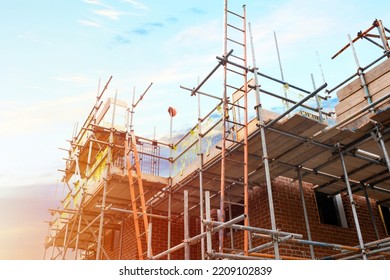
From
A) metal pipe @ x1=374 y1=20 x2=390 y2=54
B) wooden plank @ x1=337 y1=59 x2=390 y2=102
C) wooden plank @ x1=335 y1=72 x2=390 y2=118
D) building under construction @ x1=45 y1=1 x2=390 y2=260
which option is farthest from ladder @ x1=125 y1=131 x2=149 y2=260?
metal pipe @ x1=374 y1=20 x2=390 y2=54

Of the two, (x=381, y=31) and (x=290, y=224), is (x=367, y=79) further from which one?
(x=290, y=224)

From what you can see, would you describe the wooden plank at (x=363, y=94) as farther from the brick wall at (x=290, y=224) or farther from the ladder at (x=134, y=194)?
the ladder at (x=134, y=194)

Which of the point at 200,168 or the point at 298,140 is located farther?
the point at 200,168

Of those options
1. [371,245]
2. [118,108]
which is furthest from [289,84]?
[118,108]

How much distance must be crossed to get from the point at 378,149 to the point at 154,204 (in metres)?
6.85

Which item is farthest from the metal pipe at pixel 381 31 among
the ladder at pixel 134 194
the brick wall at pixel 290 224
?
the ladder at pixel 134 194

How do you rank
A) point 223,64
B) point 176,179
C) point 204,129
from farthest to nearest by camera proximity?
point 176,179, point 204,129, point 223,64

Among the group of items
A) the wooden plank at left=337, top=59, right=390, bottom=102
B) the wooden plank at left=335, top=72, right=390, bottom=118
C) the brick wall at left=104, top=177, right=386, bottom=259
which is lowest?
the brick wall at left=104, top=177, right=386, bottom=259

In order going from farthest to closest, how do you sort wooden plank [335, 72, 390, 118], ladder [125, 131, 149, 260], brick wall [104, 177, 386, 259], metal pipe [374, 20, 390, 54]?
1. brick wall [104, 177, 386, 259]
2. ladder [125, 131, 149, 260]
3. metal pipe [374, 20, 390, 54]
4. wooden plank [335, 72, 390, 118]

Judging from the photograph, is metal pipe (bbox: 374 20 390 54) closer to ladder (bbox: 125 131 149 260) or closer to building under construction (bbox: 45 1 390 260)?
building under construction (bbox: 45 1 390 260)

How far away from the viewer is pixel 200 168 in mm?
9578

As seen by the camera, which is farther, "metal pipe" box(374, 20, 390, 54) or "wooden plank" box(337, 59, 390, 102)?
"metal pipe" box(374, 20, 390, 54)

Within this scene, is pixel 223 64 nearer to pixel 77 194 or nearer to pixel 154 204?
pixel 154 204

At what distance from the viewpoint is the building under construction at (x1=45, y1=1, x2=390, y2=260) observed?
7711 mm
